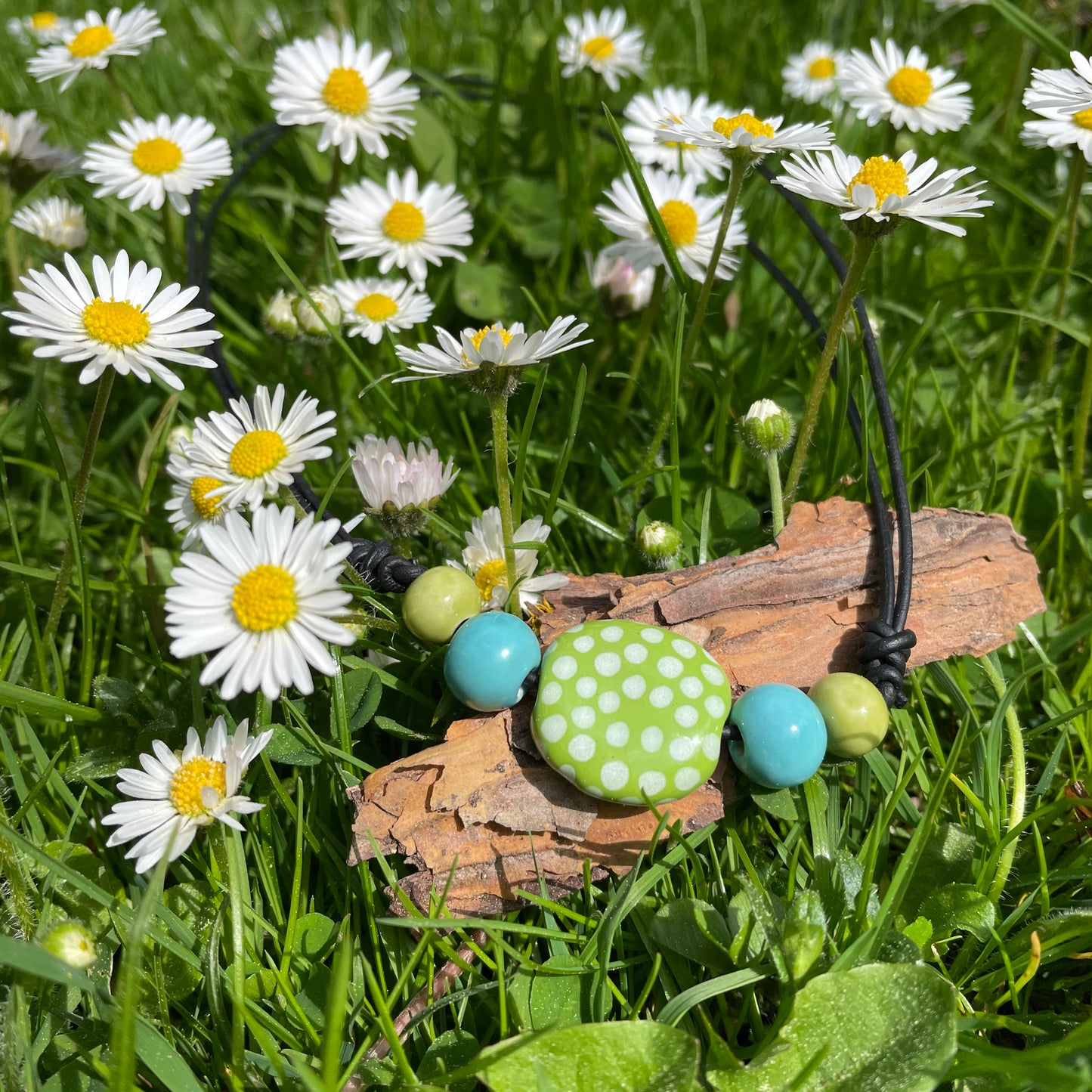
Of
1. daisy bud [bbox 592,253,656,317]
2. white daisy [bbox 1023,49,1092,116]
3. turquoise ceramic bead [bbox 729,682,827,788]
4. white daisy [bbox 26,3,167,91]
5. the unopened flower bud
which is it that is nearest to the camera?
turquoise ceramic bead [bbox 729,682,827,788]

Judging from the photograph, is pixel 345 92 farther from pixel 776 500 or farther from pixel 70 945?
→ pixel 70 945

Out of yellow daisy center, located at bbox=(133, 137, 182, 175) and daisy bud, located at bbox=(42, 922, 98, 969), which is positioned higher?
yellow daisy center, located at bbox=(133, 137, 182, 175)

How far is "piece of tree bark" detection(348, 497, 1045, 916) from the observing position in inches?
44.6

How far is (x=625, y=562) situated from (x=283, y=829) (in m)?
0.67

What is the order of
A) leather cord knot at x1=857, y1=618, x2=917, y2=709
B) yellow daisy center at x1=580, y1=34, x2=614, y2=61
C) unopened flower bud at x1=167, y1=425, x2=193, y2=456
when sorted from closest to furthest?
leather cord knot at x1=857, y1=618, x2=917, y2=709 → unopened flower bud at x1=167, y1=425, x2=193, y2=456 → yellow daisy center at x1=580, y1=34, x2=614, y2=61

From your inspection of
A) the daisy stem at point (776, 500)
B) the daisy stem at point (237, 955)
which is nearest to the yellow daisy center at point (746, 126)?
the daisy stem at point (776, 500)

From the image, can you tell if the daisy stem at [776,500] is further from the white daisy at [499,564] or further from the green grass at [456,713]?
the white daisy at [499,564]

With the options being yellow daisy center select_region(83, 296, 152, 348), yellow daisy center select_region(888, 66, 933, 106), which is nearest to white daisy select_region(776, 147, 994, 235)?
yellow daisy center select_region(888, 66, 933, 106)

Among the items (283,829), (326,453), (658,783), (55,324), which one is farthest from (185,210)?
(658,783)

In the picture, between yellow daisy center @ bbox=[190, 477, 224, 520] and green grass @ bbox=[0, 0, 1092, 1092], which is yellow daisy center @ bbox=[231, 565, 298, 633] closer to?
green grass @ bbox=[0, 0, 1092, 1092]

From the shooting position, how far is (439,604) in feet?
3.96

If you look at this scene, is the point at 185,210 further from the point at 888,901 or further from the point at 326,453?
the point at 888,901

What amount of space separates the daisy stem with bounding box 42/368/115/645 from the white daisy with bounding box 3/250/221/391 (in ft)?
0.09

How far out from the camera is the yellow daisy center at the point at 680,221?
1760mm
